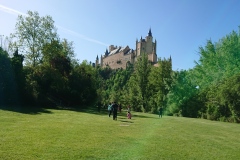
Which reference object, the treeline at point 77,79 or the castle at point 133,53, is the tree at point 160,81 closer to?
the treeline at point 77,79

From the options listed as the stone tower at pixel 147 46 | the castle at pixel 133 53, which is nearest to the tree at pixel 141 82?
the castle at pixel 133 53

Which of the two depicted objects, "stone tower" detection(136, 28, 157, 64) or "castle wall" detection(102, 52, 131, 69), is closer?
"stone tower" detection(136, 28, 157, 64)

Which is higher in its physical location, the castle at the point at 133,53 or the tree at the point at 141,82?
the castle at the point at 133,53

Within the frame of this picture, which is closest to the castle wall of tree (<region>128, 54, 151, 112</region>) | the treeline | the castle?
the castle

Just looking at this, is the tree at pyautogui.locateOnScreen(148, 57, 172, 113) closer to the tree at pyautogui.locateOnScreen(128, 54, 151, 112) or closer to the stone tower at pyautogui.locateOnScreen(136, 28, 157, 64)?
the tree at pyautogui.locateOnScreen(128, 54, 151, 112)

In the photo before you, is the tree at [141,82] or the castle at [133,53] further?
the castle at [133,53]

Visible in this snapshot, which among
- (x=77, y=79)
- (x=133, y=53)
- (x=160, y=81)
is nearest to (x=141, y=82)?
(x=160, y=81)

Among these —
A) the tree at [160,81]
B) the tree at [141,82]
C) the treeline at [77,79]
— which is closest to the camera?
the treeline at [77,79]

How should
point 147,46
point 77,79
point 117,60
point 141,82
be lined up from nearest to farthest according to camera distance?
point 77,79
point 141,82
point 147,46
point 117,60

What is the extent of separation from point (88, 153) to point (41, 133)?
13.8 ft

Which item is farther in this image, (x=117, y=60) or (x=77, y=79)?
(x=117, y=60)

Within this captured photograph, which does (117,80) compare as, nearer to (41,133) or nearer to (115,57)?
(115,57)

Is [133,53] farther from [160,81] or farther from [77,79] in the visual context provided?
[77,79]

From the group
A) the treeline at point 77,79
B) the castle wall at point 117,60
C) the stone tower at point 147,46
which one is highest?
the stone tower at point 147,46
